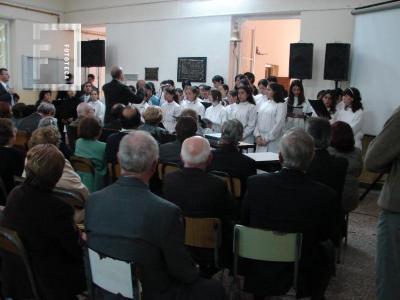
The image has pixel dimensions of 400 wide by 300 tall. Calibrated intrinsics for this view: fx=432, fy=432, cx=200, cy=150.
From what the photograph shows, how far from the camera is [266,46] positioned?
10.6 metres

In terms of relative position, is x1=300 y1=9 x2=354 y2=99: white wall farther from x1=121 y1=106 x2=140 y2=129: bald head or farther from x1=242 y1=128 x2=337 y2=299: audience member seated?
x1=242 y1=128 x2=337 y2=299: audience member seated

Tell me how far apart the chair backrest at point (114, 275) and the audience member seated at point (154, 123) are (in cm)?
257

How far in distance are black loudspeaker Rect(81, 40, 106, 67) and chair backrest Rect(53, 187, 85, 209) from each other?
777cm

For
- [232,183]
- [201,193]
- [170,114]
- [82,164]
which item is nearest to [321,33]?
[170,114]

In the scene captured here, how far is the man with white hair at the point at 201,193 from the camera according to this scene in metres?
2.33

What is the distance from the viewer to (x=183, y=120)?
3535 millimetres

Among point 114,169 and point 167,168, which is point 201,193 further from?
point 114,169

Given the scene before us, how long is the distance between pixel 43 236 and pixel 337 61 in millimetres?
5764

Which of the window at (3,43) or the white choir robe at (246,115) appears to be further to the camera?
the window at (3,43)

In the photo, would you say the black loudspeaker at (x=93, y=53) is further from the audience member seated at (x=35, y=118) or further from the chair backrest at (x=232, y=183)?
the chair backrest at (x=232, y=183)

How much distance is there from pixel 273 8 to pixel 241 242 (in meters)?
6.40

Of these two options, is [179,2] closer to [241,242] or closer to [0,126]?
[0,126]

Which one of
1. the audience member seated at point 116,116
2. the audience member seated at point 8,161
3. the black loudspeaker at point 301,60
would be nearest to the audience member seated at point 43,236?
the audience member seated at point 8,161

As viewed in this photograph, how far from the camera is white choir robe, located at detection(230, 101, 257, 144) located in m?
5.95
